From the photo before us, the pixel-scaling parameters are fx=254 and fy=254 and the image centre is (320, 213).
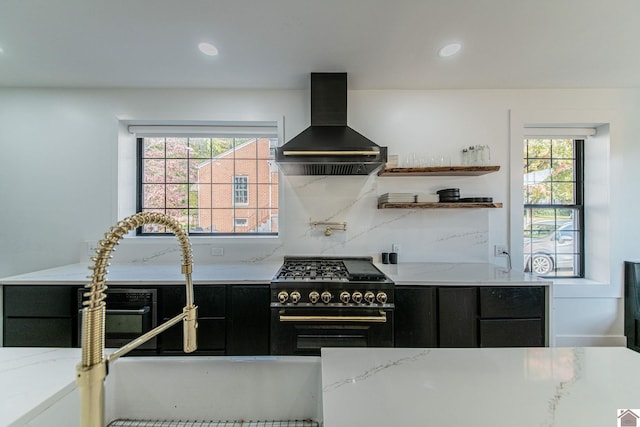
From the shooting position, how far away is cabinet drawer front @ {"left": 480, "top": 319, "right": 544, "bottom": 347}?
1803 mm

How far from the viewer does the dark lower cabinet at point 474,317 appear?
181cm

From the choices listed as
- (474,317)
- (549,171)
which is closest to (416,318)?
(474,317)

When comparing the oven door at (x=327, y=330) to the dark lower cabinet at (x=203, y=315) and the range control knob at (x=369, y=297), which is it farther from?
the dark lower cabinet at (x=203, y=315)

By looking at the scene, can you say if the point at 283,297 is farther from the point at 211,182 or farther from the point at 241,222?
the point at 211,182

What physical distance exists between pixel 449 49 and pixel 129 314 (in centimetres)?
309

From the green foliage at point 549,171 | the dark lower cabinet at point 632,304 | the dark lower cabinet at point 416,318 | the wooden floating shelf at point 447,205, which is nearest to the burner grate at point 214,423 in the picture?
the dark lower cabinet at point 416,318

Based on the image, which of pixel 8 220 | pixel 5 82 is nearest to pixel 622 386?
pixel 8 220

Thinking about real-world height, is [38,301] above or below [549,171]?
below

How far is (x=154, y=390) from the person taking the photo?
0.92m

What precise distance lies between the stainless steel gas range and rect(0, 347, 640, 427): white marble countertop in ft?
2.85

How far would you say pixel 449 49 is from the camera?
199 cm

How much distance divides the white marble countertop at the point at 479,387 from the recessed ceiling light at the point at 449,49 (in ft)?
6.78

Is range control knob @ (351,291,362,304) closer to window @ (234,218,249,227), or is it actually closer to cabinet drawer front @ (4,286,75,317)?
window @ (234,218,249,227)

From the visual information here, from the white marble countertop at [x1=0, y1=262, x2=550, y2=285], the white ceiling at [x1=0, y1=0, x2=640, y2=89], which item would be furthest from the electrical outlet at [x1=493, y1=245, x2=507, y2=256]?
the white ceiling at [x1=0, y1=0, x2=640, y2=89]
